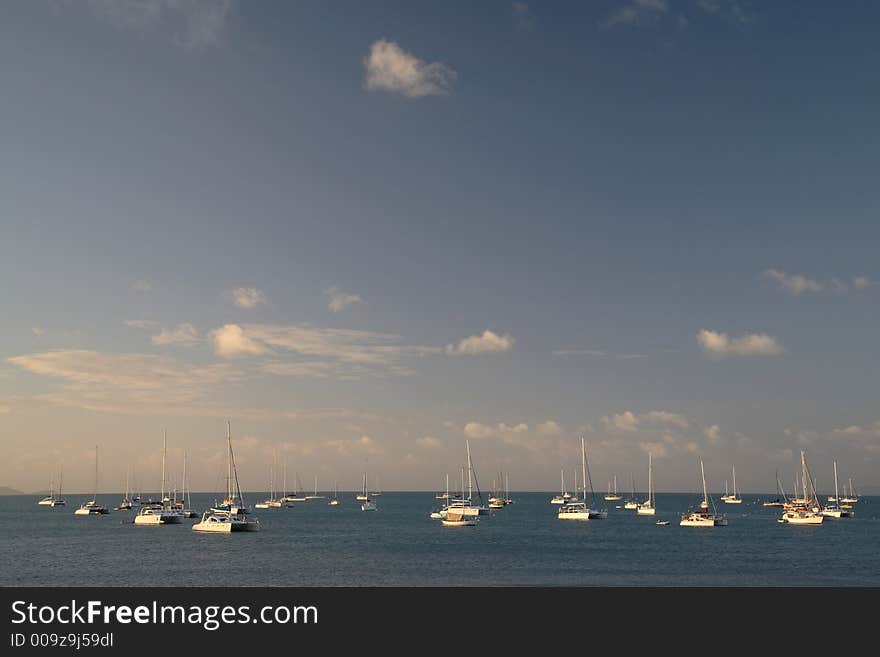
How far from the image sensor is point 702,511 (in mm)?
176250

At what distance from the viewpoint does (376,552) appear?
371 feet

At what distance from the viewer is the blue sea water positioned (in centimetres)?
8300

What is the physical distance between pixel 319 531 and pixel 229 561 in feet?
215

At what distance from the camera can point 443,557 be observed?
10375cm

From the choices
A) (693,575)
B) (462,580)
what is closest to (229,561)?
(462,580)

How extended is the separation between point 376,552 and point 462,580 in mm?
35201

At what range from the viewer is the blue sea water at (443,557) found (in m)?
83.0
